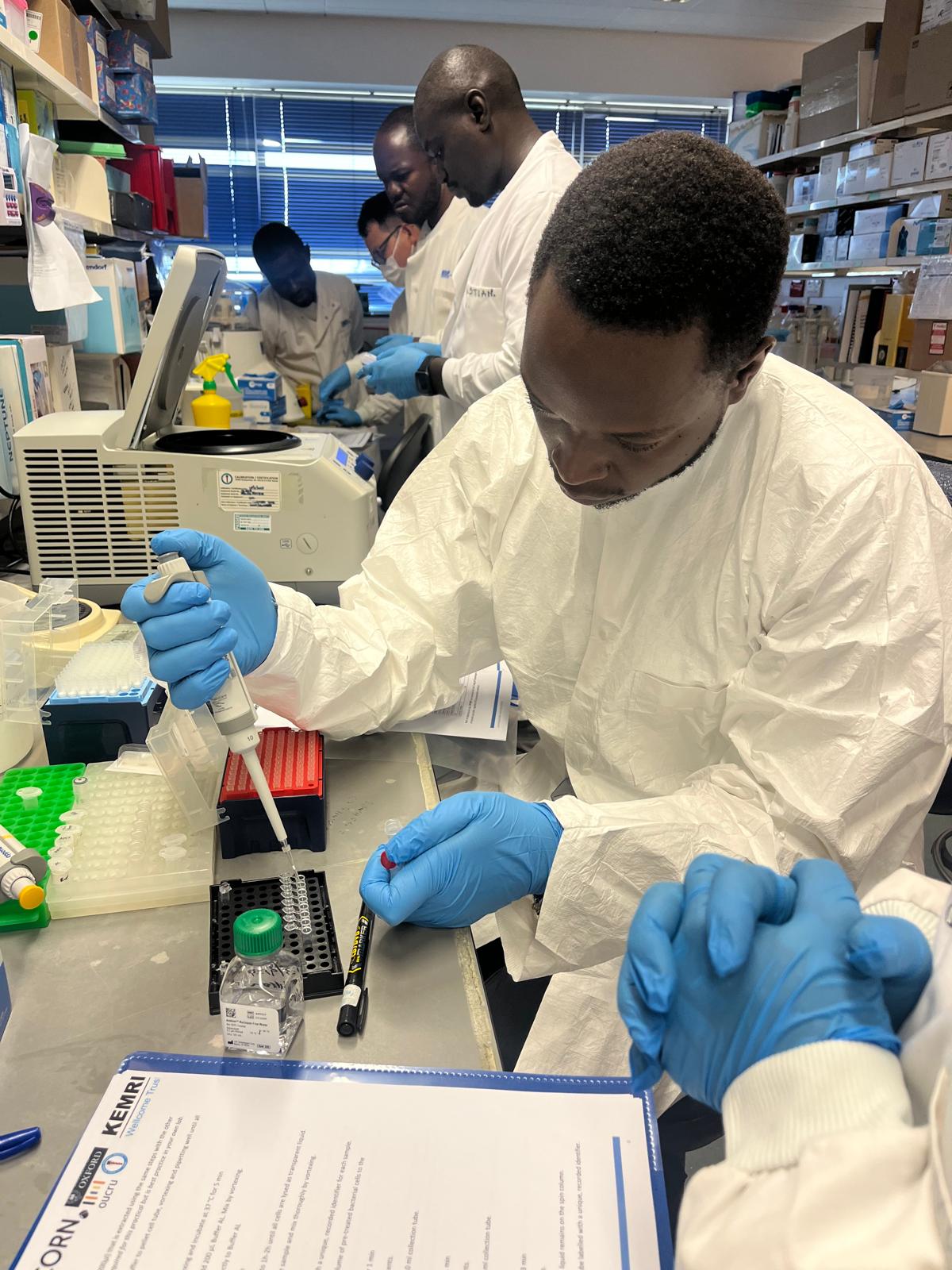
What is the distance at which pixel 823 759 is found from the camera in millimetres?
864

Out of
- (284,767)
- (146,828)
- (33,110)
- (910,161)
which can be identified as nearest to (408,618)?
(284,767)

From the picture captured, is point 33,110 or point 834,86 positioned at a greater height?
point 834,86

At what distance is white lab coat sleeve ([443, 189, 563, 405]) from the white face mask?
1924 millimetres

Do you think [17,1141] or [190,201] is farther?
[190,201]

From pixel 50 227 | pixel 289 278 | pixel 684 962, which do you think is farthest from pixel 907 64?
pixel 684 962

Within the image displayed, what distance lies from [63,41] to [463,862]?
2.19 meters

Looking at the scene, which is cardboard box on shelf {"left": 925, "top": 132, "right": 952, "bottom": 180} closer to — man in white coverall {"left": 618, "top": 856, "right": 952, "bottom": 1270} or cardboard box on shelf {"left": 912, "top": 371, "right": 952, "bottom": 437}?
cardboard box on shelf {"left": 912, "top": 371, "right": 952, "bottom": 437}

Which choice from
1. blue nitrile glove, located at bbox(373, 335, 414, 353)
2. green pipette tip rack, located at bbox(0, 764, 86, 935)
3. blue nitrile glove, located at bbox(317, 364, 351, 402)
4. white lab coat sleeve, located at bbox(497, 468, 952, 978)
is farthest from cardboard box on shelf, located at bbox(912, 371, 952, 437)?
green pipette tip rack, located at bbox(0, 764, 86, 935)

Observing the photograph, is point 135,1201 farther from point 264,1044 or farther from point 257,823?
point 257,823

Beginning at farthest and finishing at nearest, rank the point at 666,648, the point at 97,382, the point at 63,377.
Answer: the point at 97,382
the point at 63,377
the point at 666,648

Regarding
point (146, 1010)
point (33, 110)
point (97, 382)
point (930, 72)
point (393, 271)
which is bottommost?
point (146, 1010)

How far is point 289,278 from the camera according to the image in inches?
177

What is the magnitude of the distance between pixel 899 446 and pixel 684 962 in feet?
2.13

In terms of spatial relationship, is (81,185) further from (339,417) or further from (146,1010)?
(146,1010)
